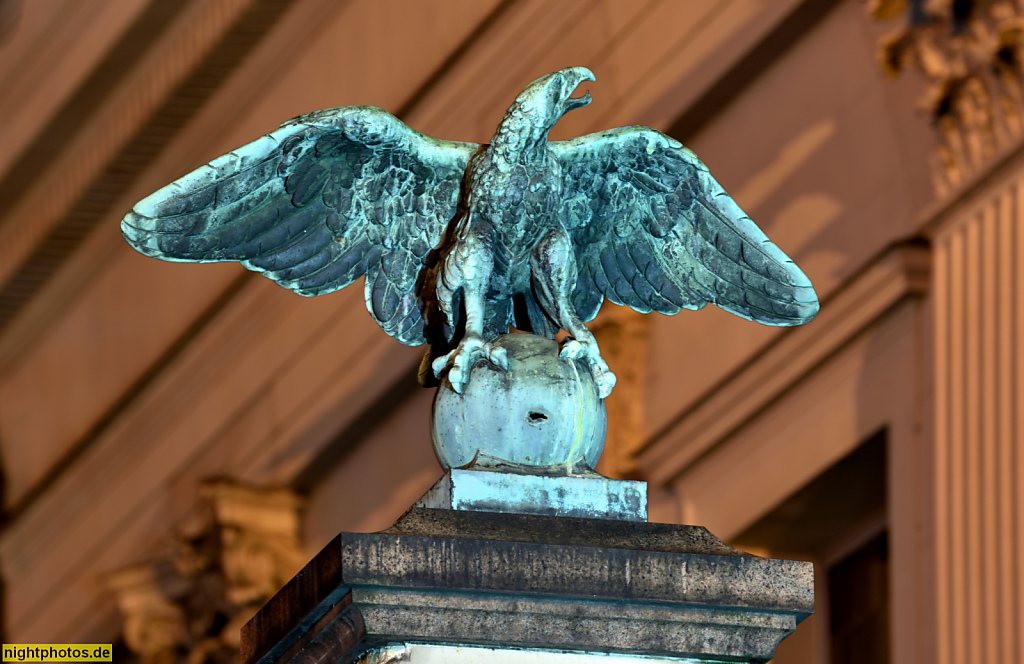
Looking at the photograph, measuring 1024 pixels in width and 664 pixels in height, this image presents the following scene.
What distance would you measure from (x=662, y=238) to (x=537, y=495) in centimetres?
98

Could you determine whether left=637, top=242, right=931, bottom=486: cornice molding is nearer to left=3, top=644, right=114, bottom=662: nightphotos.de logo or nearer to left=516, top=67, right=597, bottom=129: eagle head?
left=516, top=67, right=597, bottom=129: eagle head

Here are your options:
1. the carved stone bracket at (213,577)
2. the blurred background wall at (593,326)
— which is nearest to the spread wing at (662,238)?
the blurred background wall at (593,326)

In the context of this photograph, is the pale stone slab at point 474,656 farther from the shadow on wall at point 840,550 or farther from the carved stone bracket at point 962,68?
the shadow on wall at point 840,550

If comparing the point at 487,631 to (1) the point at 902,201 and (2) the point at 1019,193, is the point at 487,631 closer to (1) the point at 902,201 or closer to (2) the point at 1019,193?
(2) the point at 1019,193

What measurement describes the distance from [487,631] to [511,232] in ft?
3.57

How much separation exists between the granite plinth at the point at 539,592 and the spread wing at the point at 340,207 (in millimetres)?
915

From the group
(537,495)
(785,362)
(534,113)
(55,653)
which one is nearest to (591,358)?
(537,495)

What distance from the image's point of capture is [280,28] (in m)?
13.4

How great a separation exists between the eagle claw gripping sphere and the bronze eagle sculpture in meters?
0.15

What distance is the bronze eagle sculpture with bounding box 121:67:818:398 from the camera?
14.2 ft

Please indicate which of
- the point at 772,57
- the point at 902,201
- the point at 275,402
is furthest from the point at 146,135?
the point at 902,201

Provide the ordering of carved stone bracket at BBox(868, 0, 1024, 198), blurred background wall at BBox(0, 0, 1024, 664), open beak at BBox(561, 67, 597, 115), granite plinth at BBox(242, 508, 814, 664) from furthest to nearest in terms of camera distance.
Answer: blurred background wall at BBox(0, 0, 1024, 664) → carved stone bracket at BBox(868, 0, 1024, 198) → open beak at BBox(561, 67, 597, 115) → granite plinth at BBox(242, 508, 814, 664)

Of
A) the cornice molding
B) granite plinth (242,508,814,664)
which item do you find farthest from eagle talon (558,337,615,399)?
the cornice molding

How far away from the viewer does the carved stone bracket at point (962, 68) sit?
7328 mm
